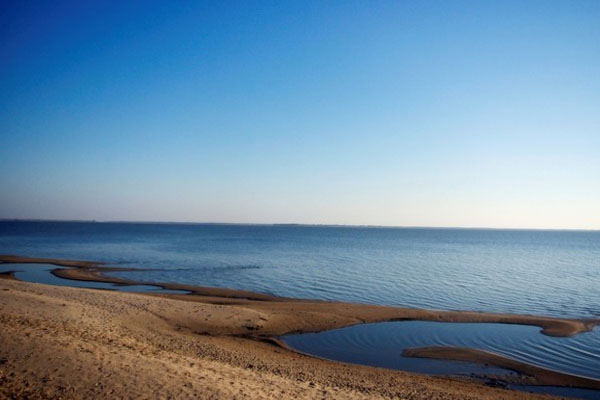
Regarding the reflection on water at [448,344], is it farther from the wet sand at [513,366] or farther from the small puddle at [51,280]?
the small puddle at [51,280]

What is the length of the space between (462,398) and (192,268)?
132ft

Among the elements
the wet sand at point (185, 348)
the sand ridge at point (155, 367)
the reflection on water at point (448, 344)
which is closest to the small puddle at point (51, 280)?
the wet sand at point (185, 348)

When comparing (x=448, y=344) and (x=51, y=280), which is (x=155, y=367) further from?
(x=51, y=280)

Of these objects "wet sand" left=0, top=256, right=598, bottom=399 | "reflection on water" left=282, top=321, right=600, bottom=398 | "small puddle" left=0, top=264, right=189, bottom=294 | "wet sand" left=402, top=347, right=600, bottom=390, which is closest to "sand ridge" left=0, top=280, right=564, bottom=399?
"wet sand" left=0, top=256, right=598, bottom=399

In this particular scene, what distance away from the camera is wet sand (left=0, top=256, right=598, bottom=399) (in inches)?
419

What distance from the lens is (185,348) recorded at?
15.7 m

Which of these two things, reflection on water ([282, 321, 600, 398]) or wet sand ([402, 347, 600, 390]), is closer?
wet sand ([402, 347, 600, 390])

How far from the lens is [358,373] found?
14.4m

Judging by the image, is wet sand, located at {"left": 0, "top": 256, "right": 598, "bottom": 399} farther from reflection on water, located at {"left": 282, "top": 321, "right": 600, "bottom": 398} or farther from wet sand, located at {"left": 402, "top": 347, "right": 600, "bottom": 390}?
reflection on water, located at {"left": 282, "top": 321, "right": 600, "bottom": 398}

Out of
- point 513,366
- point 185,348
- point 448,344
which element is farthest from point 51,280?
point 513,366

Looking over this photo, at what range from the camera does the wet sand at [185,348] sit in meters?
10.6

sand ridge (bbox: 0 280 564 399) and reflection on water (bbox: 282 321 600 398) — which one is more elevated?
sand ridge (bbox: 0 280 564 399)

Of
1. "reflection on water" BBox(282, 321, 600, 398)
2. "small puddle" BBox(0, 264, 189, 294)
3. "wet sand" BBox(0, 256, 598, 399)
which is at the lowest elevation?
"small puddle" BBox(0, 264, 189, 294)

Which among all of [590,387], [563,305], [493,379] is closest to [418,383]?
[493,379]
